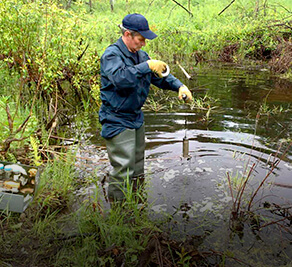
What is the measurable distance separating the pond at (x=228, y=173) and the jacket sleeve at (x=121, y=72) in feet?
2.57

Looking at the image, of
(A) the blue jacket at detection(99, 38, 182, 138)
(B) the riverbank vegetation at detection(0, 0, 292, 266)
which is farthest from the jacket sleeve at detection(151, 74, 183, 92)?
(B) the riverbank vegetation at detection(0, 0, 292, 266)

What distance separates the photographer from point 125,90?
2.98 m

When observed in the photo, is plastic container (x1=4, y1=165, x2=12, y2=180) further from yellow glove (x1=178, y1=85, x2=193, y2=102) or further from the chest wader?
yellow glove (x1=178, y1=85, x2=193, y2=102)

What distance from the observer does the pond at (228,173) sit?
268 centimetres

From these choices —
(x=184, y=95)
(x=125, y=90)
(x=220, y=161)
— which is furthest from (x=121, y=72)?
(x=220, y=161)

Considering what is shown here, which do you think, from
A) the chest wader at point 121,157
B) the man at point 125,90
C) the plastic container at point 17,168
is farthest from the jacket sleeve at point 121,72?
the plastic container at point 17,168

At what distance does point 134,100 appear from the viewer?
3027mm

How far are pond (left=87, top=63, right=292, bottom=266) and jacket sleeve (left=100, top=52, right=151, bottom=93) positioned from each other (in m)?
0.78

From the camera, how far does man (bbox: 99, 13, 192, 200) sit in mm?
2801

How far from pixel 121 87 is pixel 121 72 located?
13 centimetres

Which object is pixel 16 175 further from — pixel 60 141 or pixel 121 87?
pixel 60 141

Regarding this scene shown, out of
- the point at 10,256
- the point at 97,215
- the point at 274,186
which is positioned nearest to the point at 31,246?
the point at 10,256

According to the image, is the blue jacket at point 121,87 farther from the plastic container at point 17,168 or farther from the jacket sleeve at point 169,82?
the plastic container at point 17,168

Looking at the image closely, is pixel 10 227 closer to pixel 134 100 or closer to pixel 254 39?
pixel 134 100
